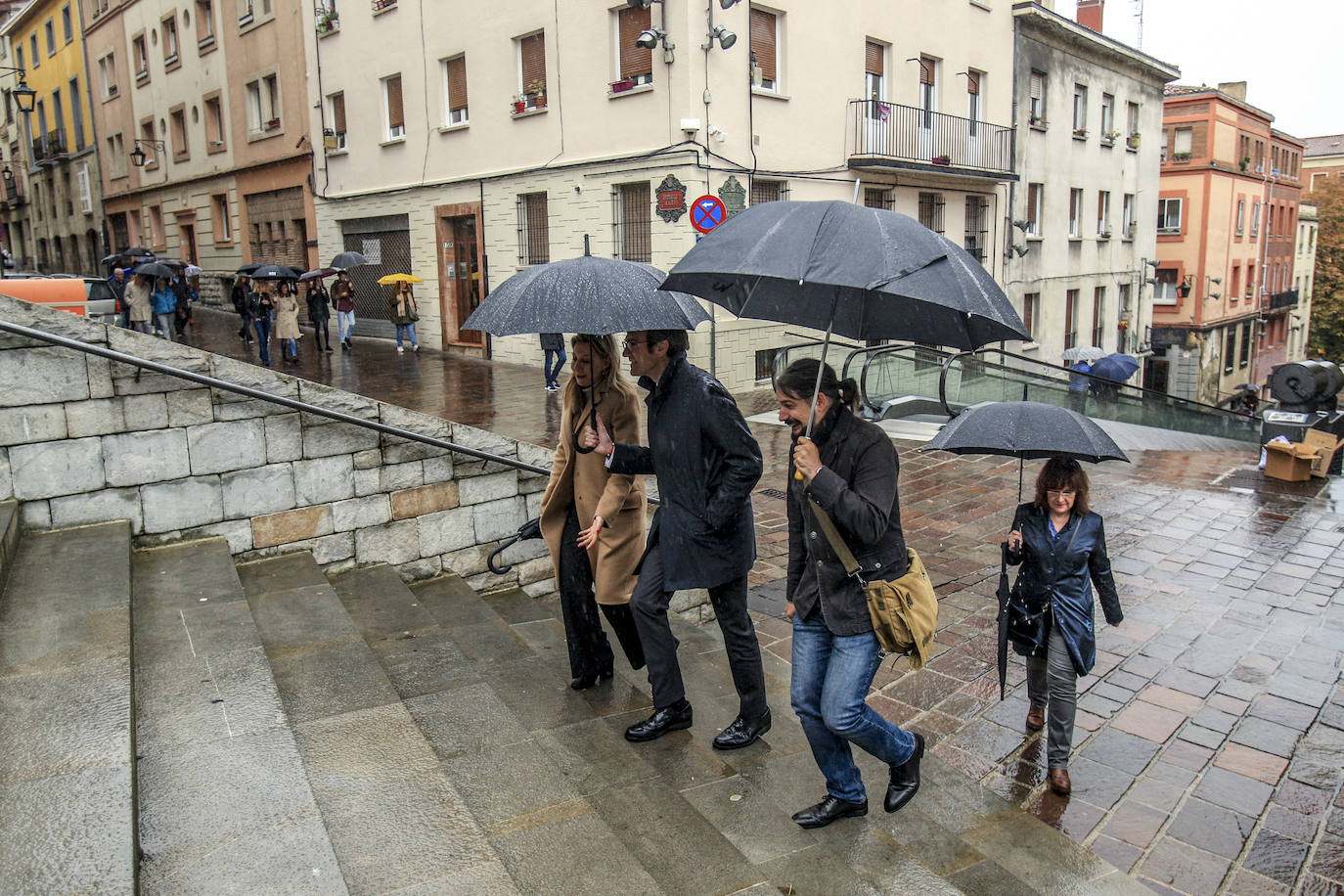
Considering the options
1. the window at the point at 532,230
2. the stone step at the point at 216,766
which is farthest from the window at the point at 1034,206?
the stone step at the point at 216,766

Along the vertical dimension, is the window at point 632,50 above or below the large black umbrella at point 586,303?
above

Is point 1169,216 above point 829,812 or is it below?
above

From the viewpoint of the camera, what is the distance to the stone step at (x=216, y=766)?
2.56 m

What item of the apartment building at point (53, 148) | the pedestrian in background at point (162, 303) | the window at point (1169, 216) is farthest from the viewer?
the window at point (1169, 216)

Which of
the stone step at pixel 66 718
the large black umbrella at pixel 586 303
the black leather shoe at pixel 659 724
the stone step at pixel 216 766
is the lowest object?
the black leather shoe at pixel 659 724

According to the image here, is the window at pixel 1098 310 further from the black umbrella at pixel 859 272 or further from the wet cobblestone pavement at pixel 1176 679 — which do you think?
the black umbrella at pixel 859 272

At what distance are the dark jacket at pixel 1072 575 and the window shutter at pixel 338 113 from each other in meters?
20.6

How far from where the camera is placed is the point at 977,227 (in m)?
22.0

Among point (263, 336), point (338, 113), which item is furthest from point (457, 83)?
point (263, 336)

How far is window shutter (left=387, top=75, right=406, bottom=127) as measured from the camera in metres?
19.6

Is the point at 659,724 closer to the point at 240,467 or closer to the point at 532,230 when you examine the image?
the point at 240,467

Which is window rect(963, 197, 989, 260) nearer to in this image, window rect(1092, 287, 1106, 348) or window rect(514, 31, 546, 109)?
window rect(1092, 287, 1106, 348)

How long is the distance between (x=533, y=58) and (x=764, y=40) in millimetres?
4049

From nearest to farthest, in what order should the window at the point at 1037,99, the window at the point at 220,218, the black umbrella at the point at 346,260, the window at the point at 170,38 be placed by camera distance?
the black umbrella at the point at 346,260 < the window at the point at 1037,99 < the window at the point at 220,218 < the window at the point at 170,38
